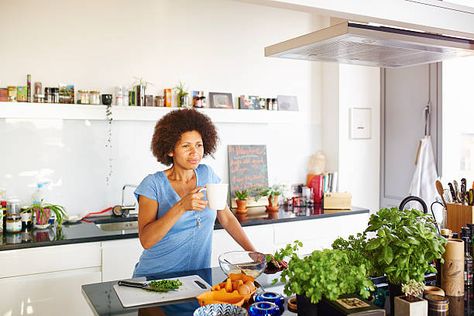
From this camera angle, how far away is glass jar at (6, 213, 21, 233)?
303 cm

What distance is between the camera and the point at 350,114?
4512mm

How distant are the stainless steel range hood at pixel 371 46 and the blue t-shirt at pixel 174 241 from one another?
0.82m

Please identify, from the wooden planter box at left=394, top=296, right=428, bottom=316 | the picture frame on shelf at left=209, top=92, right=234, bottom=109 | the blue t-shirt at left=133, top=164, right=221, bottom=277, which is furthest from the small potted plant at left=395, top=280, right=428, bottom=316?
the picture frame on shelf at left=209, top=92, right=234, bottom=109

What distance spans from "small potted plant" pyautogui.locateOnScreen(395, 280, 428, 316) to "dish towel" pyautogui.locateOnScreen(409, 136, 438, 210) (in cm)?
275

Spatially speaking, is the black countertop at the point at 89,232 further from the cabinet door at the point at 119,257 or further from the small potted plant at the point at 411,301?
the small potted plant at the point at 411,301

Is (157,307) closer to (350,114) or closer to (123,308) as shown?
(123,308)

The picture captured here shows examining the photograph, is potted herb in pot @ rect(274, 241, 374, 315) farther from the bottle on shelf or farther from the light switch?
the light switch

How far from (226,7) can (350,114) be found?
60.6 inches

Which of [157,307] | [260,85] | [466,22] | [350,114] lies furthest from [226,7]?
[157,307]

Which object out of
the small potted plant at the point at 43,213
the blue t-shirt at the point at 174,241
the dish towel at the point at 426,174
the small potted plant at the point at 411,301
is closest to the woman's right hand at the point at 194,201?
the blue t-shirt at the point at 174,241

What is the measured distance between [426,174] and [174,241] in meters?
2.65

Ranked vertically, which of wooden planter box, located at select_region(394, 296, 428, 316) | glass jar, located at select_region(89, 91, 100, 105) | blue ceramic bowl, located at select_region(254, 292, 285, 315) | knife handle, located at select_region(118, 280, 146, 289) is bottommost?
knife handle, located at select_region(118, 280, 146, 289)

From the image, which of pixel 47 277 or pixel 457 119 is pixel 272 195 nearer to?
pixel 457 119

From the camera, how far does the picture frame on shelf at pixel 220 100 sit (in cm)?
404
